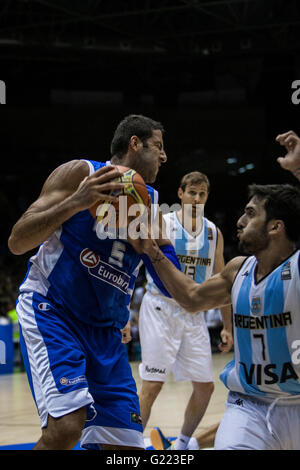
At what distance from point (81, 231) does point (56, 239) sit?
0.54 ft

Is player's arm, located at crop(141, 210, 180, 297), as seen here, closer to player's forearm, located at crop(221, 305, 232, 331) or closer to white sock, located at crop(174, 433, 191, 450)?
player's forearm, located at crop(221, 305, 232, 331)

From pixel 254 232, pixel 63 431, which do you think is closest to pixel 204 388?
pixel 254 232

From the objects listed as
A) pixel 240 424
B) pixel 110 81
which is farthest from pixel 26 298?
pixel 110 81

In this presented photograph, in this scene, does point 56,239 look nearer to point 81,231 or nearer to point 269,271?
point 81,231

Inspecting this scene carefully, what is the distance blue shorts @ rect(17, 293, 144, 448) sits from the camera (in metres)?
2.97

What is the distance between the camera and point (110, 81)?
64.9 feet

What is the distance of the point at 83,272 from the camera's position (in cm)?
322

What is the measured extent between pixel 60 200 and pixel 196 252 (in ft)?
8.58

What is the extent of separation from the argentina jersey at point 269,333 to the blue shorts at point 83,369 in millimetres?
587

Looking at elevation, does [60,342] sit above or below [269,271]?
below

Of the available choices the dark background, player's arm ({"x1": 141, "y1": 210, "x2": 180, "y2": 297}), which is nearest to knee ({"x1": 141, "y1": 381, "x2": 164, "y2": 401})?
player's arm ({"x1": 141, "y1": 210, "x2": 180, "y2": 297})

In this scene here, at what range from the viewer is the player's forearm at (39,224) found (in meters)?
2.90
